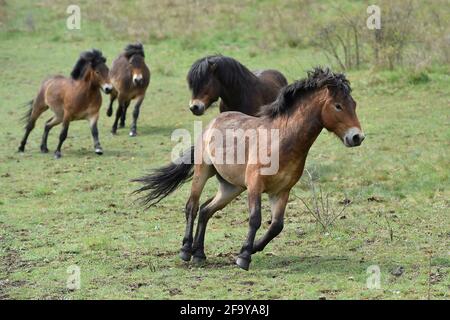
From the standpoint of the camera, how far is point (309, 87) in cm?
752

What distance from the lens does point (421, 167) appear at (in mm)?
11359

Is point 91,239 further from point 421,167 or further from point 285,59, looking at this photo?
point 285,59

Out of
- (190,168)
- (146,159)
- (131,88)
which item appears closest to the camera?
(190,168)

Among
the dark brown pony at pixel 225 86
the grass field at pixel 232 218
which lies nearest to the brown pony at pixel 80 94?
the grass field at pixel 232 218

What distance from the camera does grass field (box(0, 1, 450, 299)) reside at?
7059mm

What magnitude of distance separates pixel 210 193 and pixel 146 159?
2.97 meters

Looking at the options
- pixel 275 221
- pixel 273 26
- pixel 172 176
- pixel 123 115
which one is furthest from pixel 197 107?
pixel 273 26

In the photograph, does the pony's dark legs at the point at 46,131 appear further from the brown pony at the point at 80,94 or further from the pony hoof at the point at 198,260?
the pony hoof at the point at 198,260

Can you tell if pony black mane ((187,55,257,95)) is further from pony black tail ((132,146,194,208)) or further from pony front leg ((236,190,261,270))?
pony front leg ((236,190,261,270))

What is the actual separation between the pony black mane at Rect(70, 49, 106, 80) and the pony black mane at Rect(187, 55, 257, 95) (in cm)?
473

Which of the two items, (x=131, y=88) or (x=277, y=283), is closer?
(x=277, y=283)

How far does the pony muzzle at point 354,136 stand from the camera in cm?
719

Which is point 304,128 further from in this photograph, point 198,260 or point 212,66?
point 212,66
